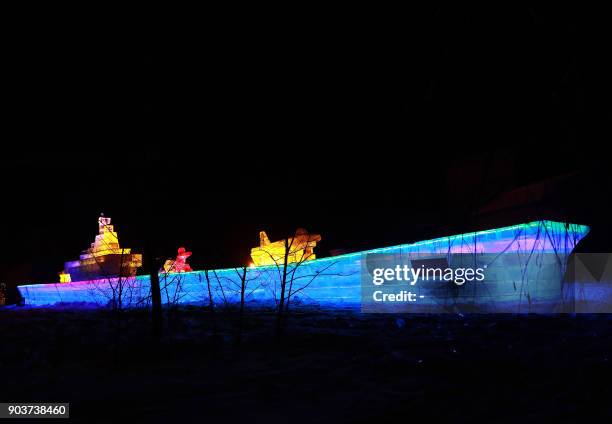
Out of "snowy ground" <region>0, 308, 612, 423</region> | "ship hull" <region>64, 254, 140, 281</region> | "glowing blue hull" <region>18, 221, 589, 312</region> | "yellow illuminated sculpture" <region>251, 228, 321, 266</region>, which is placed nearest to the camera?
"snowy ground" <region>0, 308, 612, 423</region>

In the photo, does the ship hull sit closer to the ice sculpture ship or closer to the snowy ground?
the ice sculpture ship

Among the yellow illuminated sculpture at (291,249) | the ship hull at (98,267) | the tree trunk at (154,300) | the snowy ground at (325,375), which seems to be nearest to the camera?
the snowy ground at (325,375)

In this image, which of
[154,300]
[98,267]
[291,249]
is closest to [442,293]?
[154,300]

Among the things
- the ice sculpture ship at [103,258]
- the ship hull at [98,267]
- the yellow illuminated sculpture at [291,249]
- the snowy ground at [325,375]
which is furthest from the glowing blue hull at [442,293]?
the ice sculpture ship at [103,258]

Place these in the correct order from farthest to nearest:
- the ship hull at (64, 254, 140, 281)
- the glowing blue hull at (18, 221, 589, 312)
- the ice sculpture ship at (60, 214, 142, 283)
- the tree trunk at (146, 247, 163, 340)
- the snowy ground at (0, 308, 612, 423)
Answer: the ice sculpture ship at (60, 214, 142, 283) → the ship hull at (64, 254, 140, 281) → the glowing blue hull at (18, 221, 589, 312) → the tree trunk at (146, 247, 163, 340) → the snowy ground at (0, 308, 612, 423)

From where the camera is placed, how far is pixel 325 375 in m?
5.61

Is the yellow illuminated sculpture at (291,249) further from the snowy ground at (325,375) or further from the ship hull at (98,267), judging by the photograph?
→ the snowy ground at (325,375)

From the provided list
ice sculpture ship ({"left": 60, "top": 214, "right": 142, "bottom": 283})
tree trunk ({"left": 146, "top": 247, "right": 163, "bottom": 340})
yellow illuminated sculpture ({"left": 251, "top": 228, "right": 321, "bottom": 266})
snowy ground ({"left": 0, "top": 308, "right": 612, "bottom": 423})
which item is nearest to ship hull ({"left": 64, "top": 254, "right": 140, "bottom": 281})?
ice sculpture ship ({"left": 60, "top": 214, "right": 142, "bottom": 283})

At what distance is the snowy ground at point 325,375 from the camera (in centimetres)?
417

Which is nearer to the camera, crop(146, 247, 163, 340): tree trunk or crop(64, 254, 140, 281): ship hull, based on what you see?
crop(146, 247, 163, 340): tree trunk

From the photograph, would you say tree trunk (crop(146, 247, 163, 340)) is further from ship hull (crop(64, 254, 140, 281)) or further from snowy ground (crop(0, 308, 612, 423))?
ship hull (crop(64, 254, 140, 281))

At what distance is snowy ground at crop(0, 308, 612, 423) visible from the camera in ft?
13.7

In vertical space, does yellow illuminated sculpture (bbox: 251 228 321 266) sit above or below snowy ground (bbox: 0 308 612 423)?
above

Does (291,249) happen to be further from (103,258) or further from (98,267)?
(98,267)
